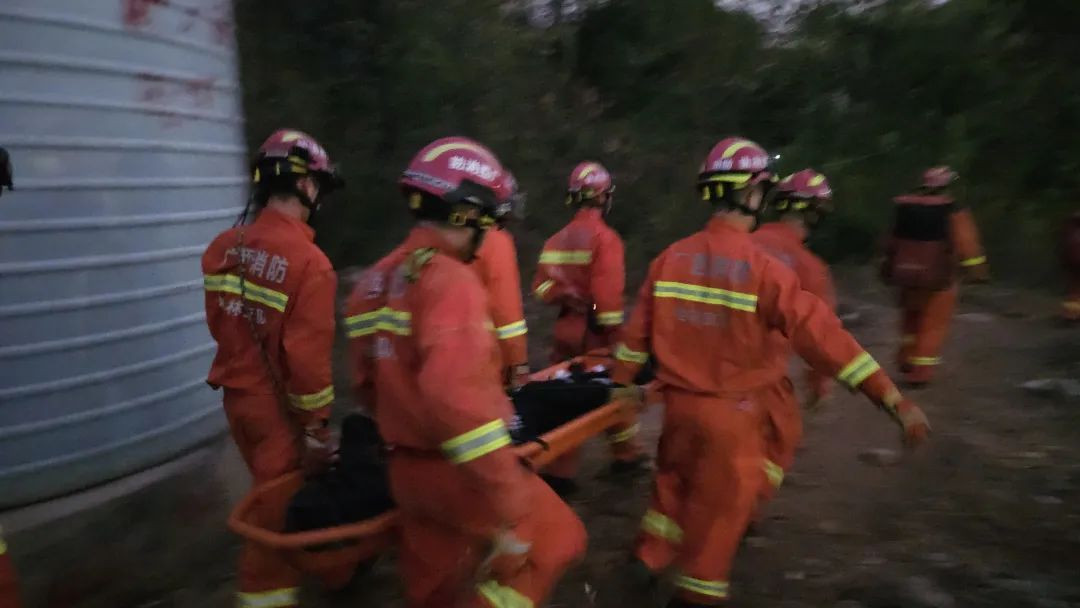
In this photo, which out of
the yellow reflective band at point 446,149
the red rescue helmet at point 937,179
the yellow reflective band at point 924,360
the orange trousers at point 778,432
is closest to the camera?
the yellow reflective band at point 446,149

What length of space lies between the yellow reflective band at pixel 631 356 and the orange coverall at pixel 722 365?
12 cm

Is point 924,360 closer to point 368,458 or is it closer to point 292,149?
point 368,458

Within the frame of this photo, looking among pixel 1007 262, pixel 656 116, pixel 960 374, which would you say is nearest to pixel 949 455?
pixel 960 374

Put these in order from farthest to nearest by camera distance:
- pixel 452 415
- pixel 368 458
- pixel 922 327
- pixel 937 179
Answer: pixel 922 327 → pixel 937 179 → pixel 368 458 → pixel 452 415

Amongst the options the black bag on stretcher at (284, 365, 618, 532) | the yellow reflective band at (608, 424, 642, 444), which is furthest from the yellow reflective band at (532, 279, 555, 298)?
the black bag on stretcher at (284, 365, 618, 532)

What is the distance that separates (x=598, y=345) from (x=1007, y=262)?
26.2ft

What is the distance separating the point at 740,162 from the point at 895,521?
7.68 ft

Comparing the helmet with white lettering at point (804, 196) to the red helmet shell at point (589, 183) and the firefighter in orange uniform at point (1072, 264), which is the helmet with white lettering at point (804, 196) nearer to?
the red helmet shell at point (589, 183)

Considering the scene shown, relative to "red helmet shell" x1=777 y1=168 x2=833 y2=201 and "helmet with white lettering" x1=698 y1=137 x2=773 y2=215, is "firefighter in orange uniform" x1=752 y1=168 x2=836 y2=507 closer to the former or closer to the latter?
"red helmet shell" x1=777 y1=168 x2=833 y2=201

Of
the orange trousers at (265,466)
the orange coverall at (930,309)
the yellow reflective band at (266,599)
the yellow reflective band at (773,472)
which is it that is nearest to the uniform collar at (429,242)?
the orange trousers at (265,466)

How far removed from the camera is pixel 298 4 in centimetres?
995

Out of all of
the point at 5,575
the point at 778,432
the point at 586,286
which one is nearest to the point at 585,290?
the point at 586,286

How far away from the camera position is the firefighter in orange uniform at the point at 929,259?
6711 mm

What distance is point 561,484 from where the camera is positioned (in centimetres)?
536
